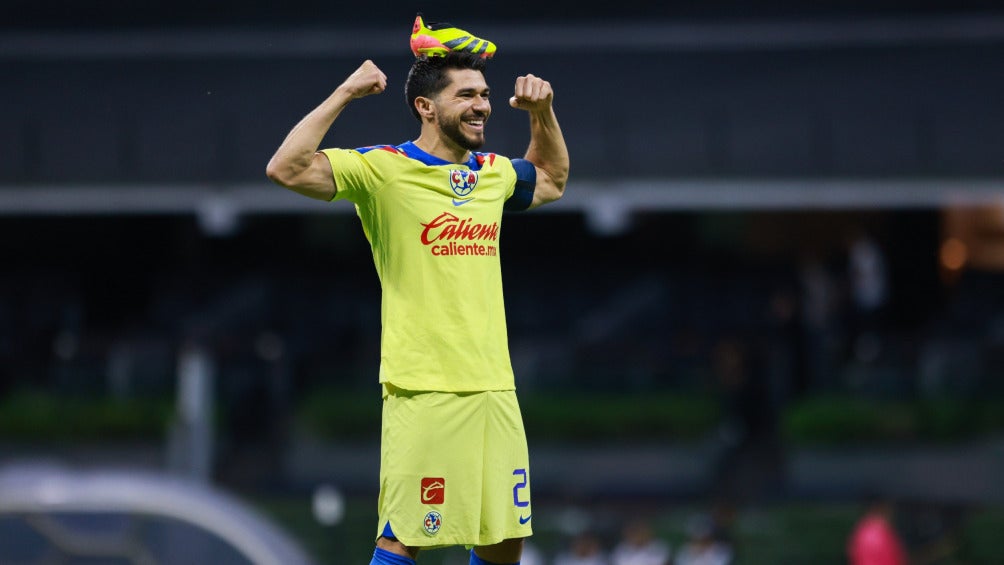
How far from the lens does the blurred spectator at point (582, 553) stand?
1073 centimetres

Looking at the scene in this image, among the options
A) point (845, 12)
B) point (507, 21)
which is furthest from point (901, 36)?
point (507, 21)

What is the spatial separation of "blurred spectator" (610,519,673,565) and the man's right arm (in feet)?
26.3

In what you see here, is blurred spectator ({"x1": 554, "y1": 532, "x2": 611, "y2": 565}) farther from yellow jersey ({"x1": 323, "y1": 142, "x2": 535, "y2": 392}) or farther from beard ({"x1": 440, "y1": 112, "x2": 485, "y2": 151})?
beard ({"x1": 440, "y1": 112, "x2": 485, "y2": 151})

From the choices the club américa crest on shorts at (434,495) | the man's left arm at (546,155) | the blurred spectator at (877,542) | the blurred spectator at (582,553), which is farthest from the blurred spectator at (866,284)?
the club américa crest on shorts at (434,495)

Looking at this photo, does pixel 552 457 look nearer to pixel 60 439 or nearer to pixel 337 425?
pixel 337 425

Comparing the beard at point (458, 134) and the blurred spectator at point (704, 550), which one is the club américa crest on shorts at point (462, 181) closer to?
the beard at point (458, 134)

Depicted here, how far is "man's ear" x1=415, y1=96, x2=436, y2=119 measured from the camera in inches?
139

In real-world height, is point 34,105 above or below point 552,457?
above

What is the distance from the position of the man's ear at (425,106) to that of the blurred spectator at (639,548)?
25.8 feet

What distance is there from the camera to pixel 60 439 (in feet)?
43.3

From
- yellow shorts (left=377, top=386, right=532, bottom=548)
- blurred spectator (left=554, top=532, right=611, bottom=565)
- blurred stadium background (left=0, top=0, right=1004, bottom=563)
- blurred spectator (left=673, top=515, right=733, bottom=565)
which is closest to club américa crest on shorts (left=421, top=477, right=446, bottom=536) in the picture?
yellow shorts (left=377, top=386, right=532, bottom=548)

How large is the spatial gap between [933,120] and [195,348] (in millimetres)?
7017

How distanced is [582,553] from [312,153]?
789cm

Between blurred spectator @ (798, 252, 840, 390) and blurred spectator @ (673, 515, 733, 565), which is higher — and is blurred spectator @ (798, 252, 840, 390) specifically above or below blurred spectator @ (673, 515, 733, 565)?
above
